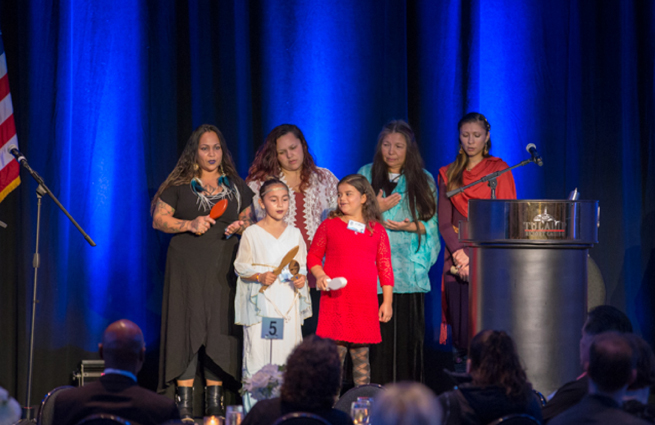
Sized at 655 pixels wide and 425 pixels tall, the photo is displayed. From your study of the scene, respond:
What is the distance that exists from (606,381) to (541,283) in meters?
1.03

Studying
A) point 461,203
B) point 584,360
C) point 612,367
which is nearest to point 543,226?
point 584,360

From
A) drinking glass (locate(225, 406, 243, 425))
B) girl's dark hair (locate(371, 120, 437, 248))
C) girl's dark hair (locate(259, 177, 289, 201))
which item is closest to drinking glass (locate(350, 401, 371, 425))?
drinking glass (locate(225, 406, 243, 425))

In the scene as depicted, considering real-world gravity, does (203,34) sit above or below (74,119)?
above

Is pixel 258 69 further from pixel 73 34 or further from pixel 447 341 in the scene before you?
pixel 447 341

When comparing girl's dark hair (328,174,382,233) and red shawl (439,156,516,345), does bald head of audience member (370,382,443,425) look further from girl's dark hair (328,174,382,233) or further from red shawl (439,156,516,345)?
red shawl (439,156,516,345)

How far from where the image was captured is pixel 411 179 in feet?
15.4

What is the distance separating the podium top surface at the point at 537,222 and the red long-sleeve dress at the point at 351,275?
1.14 metres

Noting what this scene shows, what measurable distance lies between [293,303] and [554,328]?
63.7 inches

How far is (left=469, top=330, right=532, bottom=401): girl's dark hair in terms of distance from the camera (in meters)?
2.31

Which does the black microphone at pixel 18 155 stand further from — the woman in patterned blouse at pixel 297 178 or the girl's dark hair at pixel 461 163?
the girl's dark hair at pixel 461 163

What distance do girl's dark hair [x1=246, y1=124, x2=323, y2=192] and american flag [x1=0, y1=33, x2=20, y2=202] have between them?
5.12ft

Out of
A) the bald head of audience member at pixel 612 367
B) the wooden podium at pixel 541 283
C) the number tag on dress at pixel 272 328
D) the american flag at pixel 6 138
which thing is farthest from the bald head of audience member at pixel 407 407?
the american flag at pixel 6 138

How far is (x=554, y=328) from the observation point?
3.11 meters

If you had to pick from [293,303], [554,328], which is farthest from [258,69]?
[554,328]
